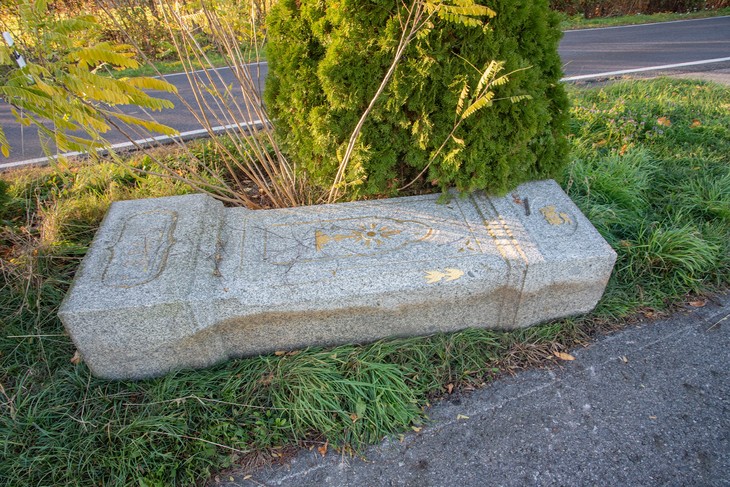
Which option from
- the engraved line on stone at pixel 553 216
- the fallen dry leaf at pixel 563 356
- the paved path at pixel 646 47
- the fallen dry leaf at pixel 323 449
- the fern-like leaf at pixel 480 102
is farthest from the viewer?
the paved path at pixel 646 47

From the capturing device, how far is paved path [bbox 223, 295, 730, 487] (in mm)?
1968

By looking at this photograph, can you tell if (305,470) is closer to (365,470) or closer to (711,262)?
(365,470)

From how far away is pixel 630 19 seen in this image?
1202 cm

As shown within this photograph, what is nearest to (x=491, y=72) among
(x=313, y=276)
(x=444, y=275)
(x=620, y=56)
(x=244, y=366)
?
(x=444, y=275)

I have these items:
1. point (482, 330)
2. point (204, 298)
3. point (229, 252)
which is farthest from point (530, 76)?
point (204, 298)

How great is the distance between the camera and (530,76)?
2557 mm

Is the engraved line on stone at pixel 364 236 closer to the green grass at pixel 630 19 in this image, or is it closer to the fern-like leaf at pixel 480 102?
the fern-like leaf at pixel 480 102

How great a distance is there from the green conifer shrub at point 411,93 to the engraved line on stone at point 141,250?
953 millimetres

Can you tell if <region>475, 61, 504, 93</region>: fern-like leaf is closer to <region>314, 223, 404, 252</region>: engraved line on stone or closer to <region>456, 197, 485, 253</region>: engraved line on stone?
<region>456, 197, 485, 253</region>: engraved line on stone

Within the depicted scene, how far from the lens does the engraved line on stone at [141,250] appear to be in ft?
7.34

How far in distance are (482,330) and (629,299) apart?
1.04 m

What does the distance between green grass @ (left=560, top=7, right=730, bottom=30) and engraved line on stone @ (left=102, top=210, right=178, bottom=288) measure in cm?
1167

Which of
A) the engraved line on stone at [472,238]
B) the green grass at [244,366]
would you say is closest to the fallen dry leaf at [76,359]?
the green grass at [244,366]

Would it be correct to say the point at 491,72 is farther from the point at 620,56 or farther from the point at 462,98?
the point at 620,56
